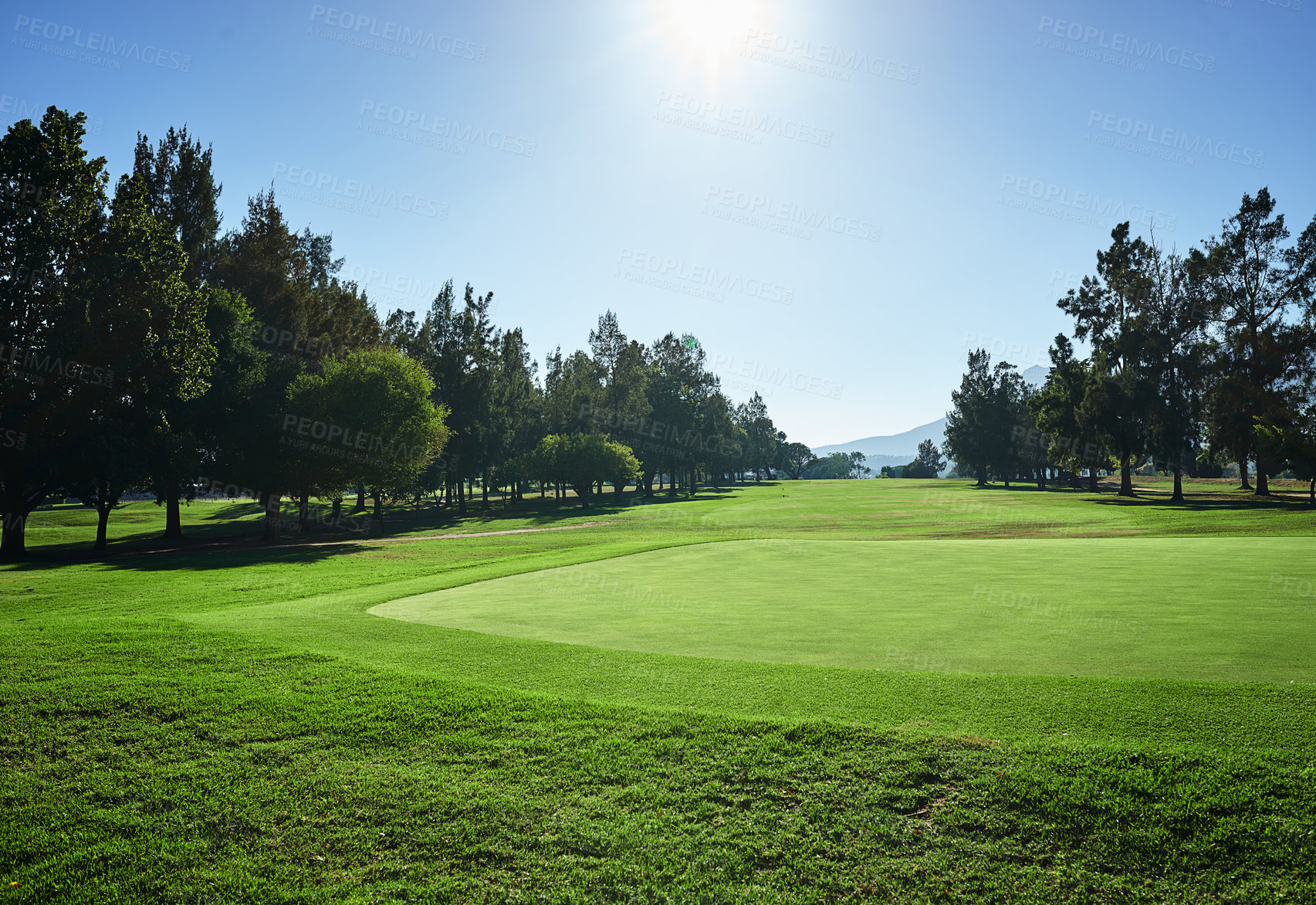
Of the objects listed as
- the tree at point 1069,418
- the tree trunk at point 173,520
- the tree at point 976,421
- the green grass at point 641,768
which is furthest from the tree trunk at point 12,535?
the tree at point 976,421

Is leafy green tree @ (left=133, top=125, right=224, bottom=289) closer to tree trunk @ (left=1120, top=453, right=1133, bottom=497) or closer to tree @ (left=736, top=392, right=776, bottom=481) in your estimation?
tree trunk @ (left=1120, top=453, right=1133, bottom=497)

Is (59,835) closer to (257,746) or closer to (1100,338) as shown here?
(257,746)

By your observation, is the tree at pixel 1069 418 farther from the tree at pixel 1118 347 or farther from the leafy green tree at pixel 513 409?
the leafy green tree at pixel 513 409

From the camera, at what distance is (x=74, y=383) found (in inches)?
1302

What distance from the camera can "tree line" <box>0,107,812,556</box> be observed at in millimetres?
32281

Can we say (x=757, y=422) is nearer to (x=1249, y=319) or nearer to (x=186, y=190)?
(x=1249, y=319)

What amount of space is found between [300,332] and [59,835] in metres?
53.3

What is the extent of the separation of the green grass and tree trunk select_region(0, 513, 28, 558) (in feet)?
94.1

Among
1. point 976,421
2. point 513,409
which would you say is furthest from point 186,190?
point 976,421

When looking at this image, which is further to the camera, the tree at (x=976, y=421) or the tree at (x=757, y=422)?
the tree at (x=757, y=422)

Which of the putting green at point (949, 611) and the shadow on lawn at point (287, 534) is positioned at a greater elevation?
the putting green at point (949, 611)

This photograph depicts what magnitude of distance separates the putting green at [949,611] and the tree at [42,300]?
2598 centimetres

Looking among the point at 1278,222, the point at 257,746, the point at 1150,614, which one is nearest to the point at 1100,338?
the point at 1278,222

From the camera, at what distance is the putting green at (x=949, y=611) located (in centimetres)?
1049
